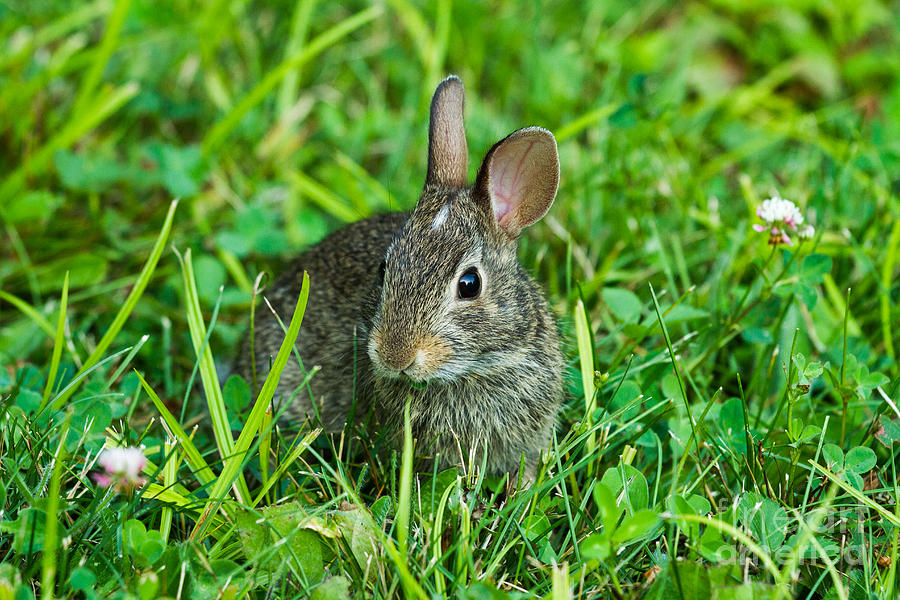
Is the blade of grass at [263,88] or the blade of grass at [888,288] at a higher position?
the blade of grass at [263,88]

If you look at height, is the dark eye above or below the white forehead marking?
below

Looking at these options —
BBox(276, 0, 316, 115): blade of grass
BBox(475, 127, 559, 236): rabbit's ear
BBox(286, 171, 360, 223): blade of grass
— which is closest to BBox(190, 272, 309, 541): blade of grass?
BBox(475, 127, 559, 236): rabbit's ear

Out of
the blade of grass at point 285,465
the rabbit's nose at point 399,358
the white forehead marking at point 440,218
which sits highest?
the white forehead marking at point 440,218

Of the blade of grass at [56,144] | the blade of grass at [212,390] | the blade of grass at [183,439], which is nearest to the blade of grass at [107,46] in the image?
the blade of grass at [56,144]

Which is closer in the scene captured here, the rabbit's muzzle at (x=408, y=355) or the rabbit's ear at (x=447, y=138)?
the rabbit's muzzle at (x=408, y=355)

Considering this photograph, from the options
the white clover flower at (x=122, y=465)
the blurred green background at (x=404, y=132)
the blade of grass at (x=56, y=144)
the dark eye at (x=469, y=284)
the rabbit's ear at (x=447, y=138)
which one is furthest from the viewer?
the blade of grass at (x=56, y=144)

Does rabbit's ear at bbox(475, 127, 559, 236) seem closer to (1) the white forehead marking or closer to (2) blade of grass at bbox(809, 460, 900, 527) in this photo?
(1) the white forehead marking

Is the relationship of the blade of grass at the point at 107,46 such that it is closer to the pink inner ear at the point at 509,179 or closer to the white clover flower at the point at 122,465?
the pink inner ear at the point at 509,179

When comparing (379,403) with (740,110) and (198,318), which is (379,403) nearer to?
(198,318)

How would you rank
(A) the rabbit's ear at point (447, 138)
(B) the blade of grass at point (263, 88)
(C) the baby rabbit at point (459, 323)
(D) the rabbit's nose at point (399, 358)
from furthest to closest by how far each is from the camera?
(B) the blade of grass at point (263, 88), (A) the rabbit's ear at point (447, 138), (C) the baby rabbit at point (459, 323), (D) the rabbit's nose at point (399, 358)
